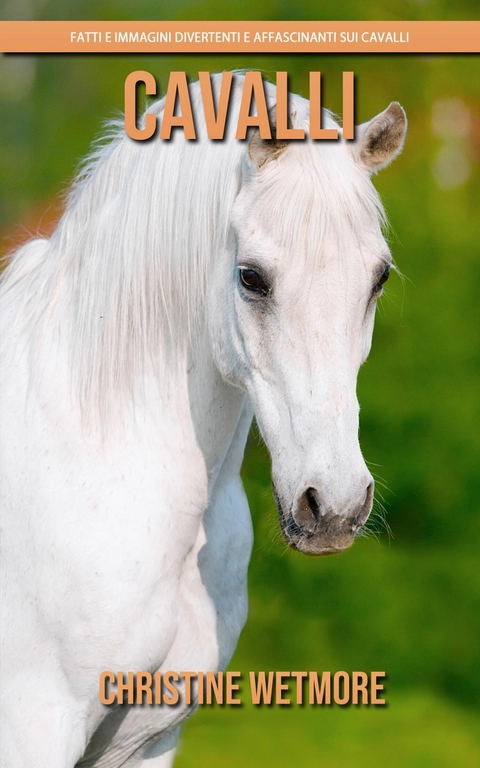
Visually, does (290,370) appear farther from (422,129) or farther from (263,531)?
(422,129)

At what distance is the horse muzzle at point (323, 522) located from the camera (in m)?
1.46

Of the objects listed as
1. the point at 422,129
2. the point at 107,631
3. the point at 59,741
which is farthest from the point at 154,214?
the point at 422,129

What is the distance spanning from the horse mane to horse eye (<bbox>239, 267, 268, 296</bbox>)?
14 centimetres

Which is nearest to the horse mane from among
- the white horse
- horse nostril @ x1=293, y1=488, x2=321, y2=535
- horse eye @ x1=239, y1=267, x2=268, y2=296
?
the white horse

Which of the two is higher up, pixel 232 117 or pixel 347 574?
pixel 232 117

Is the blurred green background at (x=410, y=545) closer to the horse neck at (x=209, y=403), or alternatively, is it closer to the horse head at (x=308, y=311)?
the horse neck at (x=209, y=403)

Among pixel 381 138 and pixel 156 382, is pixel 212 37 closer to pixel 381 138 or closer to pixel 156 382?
pixel 381 138

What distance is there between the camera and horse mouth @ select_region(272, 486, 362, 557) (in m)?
1.46

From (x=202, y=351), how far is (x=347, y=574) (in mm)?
3596

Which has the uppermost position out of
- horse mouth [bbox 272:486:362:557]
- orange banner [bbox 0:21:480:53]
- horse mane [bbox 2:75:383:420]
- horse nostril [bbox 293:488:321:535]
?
orange banner [bbox 0:21:480:53]

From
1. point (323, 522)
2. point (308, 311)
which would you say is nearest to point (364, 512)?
point (323, 522)

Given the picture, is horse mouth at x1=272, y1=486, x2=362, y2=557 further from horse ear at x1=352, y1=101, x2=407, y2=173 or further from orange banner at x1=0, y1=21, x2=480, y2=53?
orange banner at x1=0, y1=21, x2=480, y2=53

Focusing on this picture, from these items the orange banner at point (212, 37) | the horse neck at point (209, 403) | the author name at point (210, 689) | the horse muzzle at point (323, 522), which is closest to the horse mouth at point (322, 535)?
the horse muzzle at point (323, 522)

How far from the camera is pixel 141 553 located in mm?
1735
